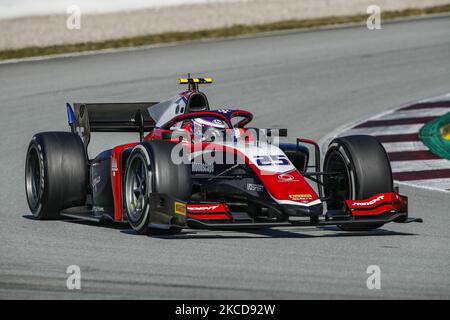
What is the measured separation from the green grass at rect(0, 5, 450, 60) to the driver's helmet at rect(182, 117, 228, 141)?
12738 mm

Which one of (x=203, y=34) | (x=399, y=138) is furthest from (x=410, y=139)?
(x=203, y=34)

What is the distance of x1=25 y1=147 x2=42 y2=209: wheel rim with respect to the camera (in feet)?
37.5

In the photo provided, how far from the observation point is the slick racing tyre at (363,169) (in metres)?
10.0

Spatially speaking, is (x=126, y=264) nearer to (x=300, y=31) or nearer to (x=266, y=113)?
(x=266, y=113)

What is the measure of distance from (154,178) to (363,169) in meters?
2.01

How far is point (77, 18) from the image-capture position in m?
23.0

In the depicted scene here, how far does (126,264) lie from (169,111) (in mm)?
3149

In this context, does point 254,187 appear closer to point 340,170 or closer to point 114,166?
point 340,170

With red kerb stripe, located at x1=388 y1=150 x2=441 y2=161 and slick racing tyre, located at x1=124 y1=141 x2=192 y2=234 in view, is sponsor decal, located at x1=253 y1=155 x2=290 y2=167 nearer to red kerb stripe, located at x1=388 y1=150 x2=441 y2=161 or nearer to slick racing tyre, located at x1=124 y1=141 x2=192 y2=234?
slick racing tyre, located at x1=124 y1=141 x2=192 y2=234

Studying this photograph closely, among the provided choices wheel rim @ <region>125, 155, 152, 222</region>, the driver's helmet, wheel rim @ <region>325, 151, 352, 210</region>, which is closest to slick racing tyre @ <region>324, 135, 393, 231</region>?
wheel rim @ <region>325, 151, 352, 210</region>

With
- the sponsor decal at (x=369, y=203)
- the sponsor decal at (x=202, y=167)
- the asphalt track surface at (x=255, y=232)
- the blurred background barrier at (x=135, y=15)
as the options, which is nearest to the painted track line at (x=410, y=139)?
the asphalt track surface at (x=255, y=232)

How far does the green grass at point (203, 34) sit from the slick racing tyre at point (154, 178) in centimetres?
1327

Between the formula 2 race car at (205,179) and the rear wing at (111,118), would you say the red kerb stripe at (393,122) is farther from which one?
the formula 2 race car at (205,179)
